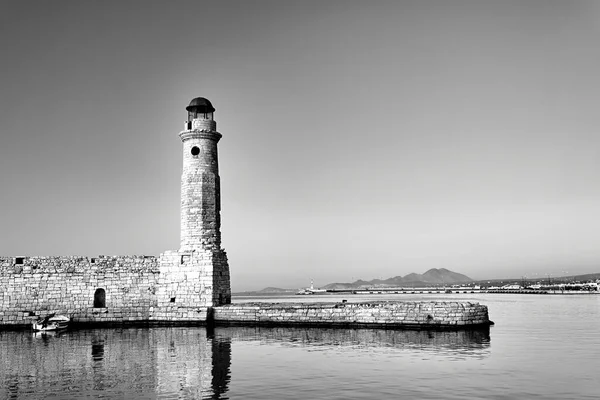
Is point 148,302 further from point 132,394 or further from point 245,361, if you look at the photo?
point 132,394

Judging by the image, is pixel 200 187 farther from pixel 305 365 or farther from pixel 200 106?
pixel 305 365

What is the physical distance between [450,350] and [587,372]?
4092 millimetres

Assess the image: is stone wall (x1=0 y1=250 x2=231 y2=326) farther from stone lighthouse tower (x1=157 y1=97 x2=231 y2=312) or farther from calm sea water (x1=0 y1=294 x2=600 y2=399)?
calm sea water (x1=0 y1=294 x2=600 y2=399)

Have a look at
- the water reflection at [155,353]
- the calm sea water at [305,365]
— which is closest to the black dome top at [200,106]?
the water reflection at [155,353]

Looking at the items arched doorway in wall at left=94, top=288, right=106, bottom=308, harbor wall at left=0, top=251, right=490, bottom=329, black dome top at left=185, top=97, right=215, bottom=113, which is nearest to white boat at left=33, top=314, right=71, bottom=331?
harbor wall at left=0, top=251, right=490, bottom=329

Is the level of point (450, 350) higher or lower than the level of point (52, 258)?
lower

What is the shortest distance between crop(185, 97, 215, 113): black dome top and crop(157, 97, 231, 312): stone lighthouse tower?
0.07 meters

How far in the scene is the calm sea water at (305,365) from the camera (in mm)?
11797

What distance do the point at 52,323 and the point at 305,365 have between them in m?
15.2

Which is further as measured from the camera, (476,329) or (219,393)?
(476,329)

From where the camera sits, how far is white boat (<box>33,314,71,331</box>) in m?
24.5

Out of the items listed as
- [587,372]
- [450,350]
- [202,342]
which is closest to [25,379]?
[202,342]

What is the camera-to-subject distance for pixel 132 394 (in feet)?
38.3

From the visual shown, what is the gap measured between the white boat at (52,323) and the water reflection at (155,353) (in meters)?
0.68
